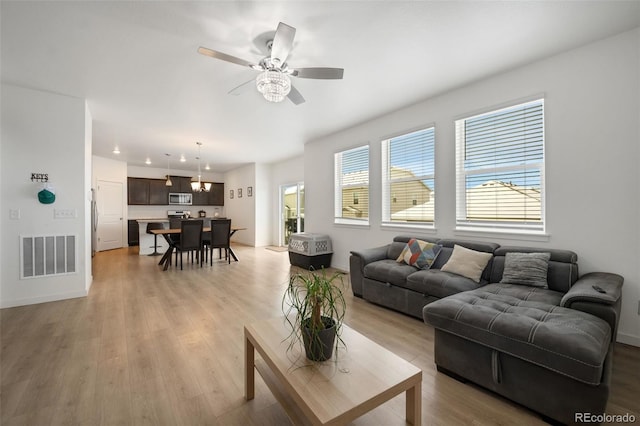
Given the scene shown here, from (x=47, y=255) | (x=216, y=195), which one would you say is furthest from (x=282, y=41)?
(x=216, y=195)

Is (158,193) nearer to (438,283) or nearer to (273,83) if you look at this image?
(273,83)

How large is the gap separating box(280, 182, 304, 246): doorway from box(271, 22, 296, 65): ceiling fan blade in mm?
5689

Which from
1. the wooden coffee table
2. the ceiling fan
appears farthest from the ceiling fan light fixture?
the wooden coffee table

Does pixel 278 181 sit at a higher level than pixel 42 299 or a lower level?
higher

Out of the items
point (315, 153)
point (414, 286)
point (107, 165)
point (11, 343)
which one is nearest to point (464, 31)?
point (414, 286)

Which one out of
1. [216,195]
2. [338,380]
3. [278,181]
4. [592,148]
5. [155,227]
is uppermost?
[278,181]

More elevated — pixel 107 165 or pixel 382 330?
pixel 107 165

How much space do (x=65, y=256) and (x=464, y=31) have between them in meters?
5.24

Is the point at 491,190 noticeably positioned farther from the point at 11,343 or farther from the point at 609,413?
the point at 11,343

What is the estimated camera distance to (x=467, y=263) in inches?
114

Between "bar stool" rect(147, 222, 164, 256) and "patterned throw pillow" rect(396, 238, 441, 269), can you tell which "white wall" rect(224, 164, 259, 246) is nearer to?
"bar stool" rect(147, 222, 164, 256)

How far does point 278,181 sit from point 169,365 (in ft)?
22.7

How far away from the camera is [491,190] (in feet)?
10.7

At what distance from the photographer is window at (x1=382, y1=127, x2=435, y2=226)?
3897 millimetres
